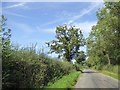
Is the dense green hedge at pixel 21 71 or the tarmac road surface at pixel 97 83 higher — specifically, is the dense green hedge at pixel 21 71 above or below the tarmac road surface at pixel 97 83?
above

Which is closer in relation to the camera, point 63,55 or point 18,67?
point 18,67

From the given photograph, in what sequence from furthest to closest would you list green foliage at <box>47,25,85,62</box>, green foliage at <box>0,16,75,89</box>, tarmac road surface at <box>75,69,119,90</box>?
1. green foliage at <box>47,25,85,62</box>
2. tarmac road surface at <box>75,69,119,90</box>
3. green foliage at <box>0,16,75,89</box>

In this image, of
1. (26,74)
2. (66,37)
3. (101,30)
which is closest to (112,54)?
(101,30)

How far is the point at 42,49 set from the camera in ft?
70.9

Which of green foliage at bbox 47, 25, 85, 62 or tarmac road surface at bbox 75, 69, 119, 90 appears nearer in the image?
tarmac road surface at bbox 75, 69, 119, 90

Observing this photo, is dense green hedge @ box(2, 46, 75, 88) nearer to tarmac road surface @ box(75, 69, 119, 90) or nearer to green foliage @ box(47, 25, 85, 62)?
tarmac road surface @ box(75, 69, 119, 90)

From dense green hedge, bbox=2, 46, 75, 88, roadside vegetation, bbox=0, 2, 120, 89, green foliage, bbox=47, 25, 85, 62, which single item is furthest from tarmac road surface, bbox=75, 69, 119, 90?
green foliage, bbox=47, 25, 85, 62

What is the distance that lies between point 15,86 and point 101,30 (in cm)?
4514

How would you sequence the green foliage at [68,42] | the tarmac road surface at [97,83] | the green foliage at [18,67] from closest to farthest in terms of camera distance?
the green foliage at [18,67] → the tarmac road surface at [97,83] → the green foliage at [68,42]

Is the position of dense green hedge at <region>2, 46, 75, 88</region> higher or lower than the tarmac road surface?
higher

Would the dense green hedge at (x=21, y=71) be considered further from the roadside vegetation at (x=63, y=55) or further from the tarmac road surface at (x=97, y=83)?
the tarmac road surface at (x=97, y=83)

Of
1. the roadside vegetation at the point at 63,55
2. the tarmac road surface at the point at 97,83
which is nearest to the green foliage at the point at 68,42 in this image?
the roadside vegetation at the point at 63,55

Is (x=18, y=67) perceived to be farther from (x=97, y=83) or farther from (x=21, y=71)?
(x=97, y=83)

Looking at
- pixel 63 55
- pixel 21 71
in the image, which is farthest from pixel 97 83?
pixel 63 55
